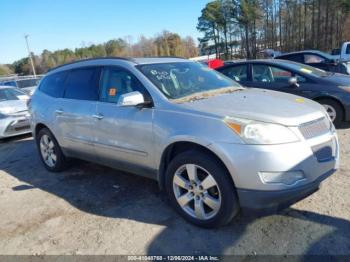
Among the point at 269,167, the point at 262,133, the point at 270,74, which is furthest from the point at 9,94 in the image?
the point at 269,167

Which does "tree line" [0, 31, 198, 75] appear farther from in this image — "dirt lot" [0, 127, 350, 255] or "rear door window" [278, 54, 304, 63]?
"dirt lot" [0, 127, 350, 255]

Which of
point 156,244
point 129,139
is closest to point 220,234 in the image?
point 156,244

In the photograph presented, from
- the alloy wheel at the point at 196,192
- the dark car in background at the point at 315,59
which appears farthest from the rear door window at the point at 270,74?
the dark car in background at the point at 315,59

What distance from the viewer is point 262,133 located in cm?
275

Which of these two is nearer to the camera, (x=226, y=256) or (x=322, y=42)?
(x=226, y=256)

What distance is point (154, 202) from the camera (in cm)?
388

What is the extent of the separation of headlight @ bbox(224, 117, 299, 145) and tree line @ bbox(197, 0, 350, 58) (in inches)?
1787

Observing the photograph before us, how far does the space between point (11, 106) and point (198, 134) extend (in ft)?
24.1

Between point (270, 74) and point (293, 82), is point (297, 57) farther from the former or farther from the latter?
point (293, 82)

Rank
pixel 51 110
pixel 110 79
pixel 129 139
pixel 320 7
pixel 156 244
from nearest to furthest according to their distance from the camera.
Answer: pixel 156 244
pixel 129 139
pixel 110 79
pixel 51 110
pixel 320 7

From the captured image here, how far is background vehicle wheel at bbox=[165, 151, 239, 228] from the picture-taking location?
2.91 meters

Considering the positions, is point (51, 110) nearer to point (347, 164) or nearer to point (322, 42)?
point (347, 164)

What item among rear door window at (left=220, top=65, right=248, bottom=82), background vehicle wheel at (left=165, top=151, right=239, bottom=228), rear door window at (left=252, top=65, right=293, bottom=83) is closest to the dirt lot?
background vehicle wheel at (left=165, top=151, right=239, bottom=228)

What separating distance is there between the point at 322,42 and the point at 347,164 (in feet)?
160
